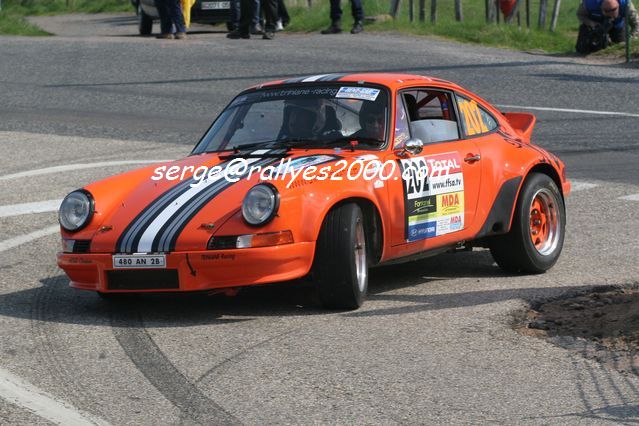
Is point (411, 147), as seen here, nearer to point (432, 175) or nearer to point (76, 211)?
point (432, 175)

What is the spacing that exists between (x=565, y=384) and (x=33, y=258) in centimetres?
440

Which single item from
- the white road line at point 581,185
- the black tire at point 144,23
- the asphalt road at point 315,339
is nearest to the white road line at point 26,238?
the asphalt road at point 315,339

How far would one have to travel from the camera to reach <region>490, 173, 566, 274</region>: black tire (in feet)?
26.6

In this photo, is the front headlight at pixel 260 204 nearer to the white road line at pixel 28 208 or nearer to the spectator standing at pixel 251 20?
the white road line at pixel 28 208

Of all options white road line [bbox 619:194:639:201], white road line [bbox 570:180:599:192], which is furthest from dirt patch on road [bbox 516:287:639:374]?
white road line [bbox 570:180:599:192]

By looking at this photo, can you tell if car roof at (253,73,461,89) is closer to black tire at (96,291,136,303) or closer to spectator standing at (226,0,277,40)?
black tire at (96,291,136,303)

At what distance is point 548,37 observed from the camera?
70.6 feet

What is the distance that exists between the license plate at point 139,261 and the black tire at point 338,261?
84 cm

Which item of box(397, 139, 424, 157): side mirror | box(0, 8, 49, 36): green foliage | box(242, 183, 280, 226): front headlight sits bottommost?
box(0, 8, 49, 36): green foliage

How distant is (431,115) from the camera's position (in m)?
8.14

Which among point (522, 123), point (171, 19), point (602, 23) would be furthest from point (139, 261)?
point (171, 19)

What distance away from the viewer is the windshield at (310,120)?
7.72 metres

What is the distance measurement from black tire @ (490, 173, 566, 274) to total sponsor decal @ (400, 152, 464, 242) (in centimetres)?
45

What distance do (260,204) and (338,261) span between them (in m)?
0.52
